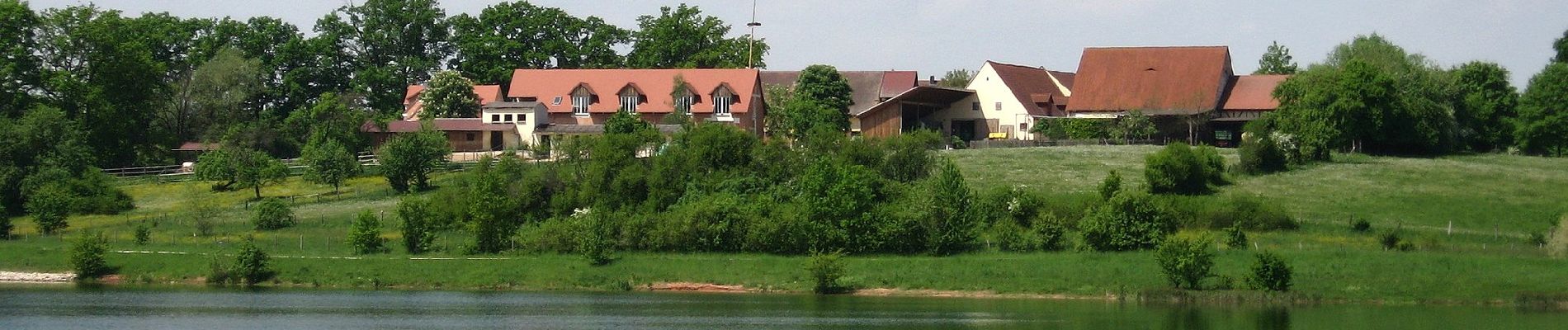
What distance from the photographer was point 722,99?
4070 inches

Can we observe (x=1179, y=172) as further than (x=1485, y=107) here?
No

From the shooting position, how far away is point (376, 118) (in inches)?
4097

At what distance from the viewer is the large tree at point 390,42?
11788 centimetres

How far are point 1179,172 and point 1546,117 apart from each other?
26071 mm

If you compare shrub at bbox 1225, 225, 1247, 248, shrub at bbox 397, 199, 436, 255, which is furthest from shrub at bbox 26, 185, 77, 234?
shrub at bbox 1225, 225, 1247, 248

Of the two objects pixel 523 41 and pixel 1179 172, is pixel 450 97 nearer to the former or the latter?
pixel 523 41

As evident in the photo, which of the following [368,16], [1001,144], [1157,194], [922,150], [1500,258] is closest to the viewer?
[1500,258]

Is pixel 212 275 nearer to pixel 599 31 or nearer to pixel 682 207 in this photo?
pixel 682 207

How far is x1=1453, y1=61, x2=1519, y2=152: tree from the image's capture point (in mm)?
92188

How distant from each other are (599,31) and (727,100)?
20.4m

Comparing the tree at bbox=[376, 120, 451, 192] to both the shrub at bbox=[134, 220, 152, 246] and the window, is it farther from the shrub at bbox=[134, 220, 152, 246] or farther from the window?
the window

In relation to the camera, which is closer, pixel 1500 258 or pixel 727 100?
pixel 1500 258

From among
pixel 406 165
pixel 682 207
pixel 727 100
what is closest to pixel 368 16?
pixel 727 100

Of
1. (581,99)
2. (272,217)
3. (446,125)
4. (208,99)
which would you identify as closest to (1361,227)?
(272,217)
